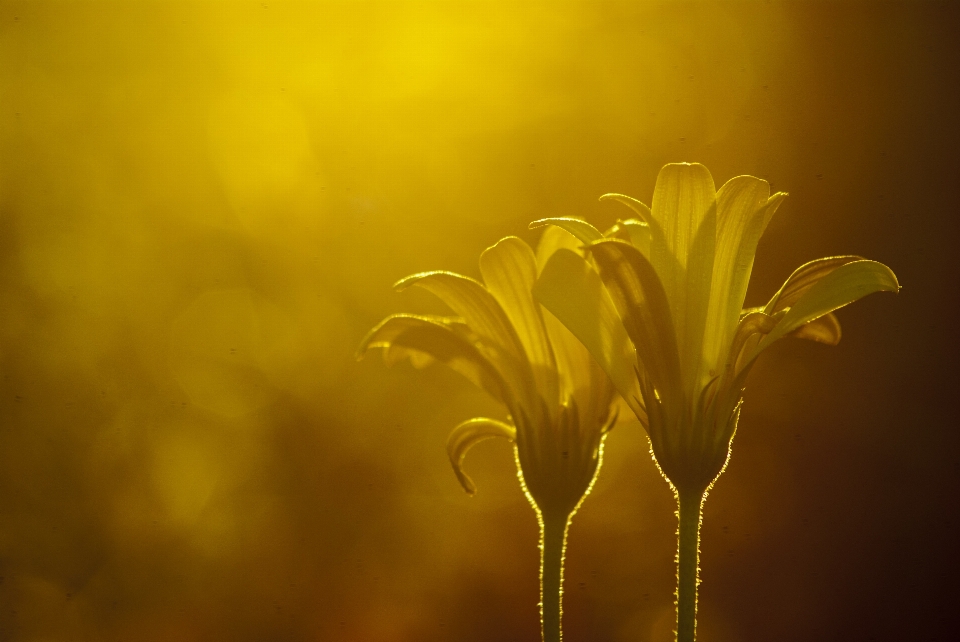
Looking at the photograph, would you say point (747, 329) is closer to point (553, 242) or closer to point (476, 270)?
point (553, 242)

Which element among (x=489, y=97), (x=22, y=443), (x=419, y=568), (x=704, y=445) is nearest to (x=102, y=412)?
(x=22, y=443)

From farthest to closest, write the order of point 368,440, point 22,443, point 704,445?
point 368,440, point 22,443, point 704,445

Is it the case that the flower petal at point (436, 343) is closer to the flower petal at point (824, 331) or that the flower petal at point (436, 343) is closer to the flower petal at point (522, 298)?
the flower petal at point (522, 298)

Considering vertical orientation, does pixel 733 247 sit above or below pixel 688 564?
above

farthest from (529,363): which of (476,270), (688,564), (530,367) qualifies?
(476,270)

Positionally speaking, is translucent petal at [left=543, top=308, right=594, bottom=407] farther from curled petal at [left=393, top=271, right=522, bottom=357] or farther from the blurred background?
the blurred background

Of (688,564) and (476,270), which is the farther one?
(476,270)

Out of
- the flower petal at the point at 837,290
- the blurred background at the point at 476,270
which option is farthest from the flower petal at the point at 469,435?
the blurred background at the point at 476,270

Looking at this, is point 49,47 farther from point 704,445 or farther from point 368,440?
point 704,445
